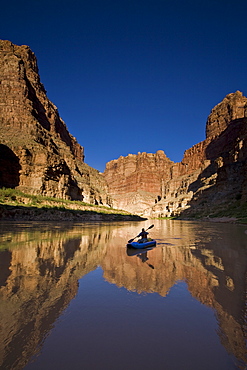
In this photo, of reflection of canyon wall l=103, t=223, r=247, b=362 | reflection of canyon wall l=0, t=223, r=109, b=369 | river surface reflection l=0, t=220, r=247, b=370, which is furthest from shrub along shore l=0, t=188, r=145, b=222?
reflection of canyon wall l=103, t=223, r=247, b=362

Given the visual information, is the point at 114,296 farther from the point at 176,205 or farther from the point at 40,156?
the point at 176,205

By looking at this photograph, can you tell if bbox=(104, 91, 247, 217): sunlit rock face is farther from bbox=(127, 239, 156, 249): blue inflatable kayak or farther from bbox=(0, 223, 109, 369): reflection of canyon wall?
bbox=(0, 223, 109, 369): reflection of canyon wall

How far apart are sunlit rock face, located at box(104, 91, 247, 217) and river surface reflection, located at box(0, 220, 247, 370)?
167ft

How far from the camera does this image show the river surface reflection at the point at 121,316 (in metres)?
2.70

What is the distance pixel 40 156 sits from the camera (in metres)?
44.3

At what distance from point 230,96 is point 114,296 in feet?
549

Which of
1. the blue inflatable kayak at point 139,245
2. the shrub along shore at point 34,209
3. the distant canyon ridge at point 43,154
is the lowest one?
the blue inflatable kayak at point 139,245

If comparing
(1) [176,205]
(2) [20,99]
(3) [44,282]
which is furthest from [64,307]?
(1) [176,205]

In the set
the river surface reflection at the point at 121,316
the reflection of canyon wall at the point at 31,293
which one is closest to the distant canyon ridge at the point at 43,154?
the reflection of canyon wall at the point at 31,293

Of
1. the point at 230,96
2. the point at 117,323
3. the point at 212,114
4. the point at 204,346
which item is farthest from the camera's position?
the point at 212,114

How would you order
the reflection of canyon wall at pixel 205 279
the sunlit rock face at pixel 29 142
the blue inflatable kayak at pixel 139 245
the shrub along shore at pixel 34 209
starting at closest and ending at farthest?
1. the reflection of canyon wall at pixel 205 279
2. the blue inflatable kayak at pixel 139 245
3. the shrub along shore at pixel 34 209
4. the sunlit rock face at pixel 29 142

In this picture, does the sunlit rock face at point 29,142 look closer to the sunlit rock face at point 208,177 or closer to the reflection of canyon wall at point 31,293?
the reflection of canyon wall at point 31,293

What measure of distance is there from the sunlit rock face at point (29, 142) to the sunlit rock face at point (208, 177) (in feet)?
119

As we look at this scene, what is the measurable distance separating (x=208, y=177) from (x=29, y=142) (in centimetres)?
9195
